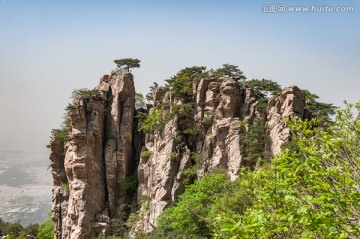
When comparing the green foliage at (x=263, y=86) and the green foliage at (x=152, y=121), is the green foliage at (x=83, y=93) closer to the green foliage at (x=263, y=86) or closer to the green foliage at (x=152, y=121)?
the green foliage at (x=152, y=121)

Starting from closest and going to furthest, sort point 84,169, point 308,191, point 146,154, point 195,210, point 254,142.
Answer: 1. point 308,191
2. point 195,210
3. point 254,142
4. point 84,169
5. point 146,154

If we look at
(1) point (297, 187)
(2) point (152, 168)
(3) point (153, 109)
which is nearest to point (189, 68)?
(3) point (153, 109)

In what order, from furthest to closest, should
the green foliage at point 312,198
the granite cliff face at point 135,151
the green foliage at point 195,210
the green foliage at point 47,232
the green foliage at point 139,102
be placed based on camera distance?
the green foliage at point 47,232 → the green foliage at point 139,102 → the granite cliff face at point 135,151 → the green foliage at point 195,210 → the green foliage at point 312,198

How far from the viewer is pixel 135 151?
133 ft

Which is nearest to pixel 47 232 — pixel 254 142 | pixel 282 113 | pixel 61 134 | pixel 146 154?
pixel 61 134

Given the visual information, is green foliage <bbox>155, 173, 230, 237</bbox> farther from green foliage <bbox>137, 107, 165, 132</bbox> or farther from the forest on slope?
green foliage <bbox>137, 107, 165, 132</bbox>

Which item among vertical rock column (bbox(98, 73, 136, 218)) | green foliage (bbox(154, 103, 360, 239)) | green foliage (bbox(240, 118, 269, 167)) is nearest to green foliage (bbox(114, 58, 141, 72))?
vertical rock column (bbox(98, 73, 136, 218))

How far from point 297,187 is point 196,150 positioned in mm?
27489

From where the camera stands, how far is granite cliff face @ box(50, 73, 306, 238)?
105 ft

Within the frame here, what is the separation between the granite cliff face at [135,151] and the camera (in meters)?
32.0

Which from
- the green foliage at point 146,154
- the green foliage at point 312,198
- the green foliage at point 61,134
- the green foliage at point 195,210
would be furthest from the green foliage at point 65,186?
the green foliage at point 312,198

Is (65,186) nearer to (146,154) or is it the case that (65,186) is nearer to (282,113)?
(146,154)

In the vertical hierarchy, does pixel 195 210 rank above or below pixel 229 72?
below

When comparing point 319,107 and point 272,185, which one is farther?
point 319,107
